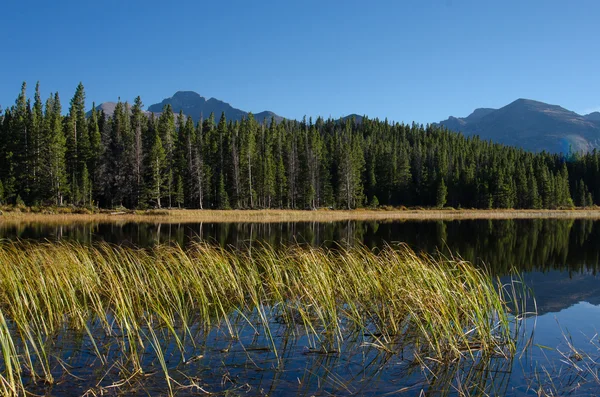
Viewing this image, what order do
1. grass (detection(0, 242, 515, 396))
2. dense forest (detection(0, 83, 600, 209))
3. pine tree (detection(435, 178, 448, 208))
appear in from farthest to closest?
pine tree (detection(435, 178, 448, 208)), dense forest (detection(0, 83, 600, 209)), grass (detection(0, 242, 515, 396))

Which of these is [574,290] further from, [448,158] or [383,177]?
[448,158]

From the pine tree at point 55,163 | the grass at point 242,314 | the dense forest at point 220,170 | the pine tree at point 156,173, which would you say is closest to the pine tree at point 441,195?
the dense forest at point 220,170

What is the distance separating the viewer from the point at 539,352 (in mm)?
7172

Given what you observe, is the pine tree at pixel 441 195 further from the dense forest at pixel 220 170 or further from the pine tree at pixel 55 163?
the pine tree at pixel 55 163

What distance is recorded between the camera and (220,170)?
74.6 meters

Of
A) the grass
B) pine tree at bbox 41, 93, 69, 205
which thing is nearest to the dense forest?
pine tree at bbox 41, 93, 69, 205

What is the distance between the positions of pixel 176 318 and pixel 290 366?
3.22m

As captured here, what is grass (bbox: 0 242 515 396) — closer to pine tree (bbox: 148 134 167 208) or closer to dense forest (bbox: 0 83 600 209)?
dense forest (bbox: 0 83 600 209)

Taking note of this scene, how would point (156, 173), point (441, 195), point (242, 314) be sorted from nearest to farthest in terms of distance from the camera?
point (242, 314) → point (156, 173) → point (441, 195)

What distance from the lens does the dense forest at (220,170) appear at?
56.8 m

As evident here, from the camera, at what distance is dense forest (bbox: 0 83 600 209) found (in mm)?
56750

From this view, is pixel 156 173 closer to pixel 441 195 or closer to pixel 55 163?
pixel 55 163

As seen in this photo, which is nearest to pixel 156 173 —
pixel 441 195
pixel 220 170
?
pixel 220 170

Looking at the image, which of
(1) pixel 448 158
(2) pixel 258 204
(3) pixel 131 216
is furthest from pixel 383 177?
(3) pixel 131 216
